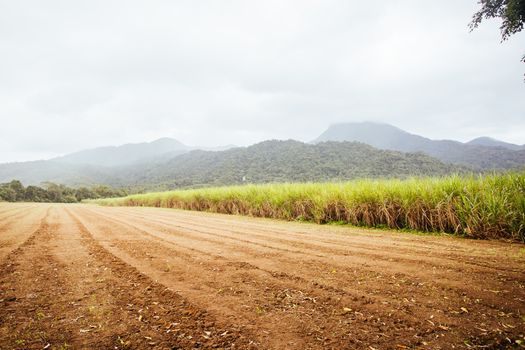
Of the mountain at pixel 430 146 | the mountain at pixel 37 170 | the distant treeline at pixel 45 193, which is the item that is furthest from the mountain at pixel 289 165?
the mountain at pixel 37 170

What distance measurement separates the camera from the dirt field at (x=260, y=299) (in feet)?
4.71

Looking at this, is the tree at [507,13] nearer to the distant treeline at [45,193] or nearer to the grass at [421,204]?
the grass at [421,204]

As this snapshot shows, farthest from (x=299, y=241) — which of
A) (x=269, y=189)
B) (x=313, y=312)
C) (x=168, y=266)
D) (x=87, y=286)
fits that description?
(x=269, y=189)

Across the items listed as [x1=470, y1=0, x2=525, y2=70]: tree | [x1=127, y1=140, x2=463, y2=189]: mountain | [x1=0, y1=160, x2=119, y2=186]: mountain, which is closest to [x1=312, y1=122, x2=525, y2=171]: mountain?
[x1=127, y1=140, x2=463, y2=189]: mountain

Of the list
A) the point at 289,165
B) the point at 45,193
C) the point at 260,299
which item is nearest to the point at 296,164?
the point at 289,165

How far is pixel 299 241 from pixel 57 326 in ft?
10.1

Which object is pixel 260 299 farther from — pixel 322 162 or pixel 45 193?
pixel 45 193

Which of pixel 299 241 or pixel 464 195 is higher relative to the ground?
pixel 464 195

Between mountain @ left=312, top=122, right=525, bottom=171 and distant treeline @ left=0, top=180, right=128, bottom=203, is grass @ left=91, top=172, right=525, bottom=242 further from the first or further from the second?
distant treeline @ left=0, top=180, right=128, bottom=203

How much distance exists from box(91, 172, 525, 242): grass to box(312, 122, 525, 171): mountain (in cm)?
3479

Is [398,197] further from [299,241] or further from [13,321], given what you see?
[13,321]

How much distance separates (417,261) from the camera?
2869 mm

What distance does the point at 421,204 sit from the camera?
239 inches

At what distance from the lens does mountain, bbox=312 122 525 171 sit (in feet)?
178
